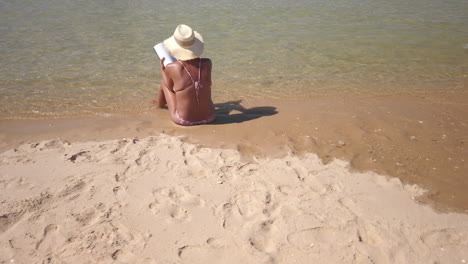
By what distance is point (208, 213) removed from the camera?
2883mm

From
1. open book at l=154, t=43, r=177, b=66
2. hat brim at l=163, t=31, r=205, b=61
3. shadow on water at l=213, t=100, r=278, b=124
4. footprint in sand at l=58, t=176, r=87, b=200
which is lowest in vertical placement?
shadow on water at l=213, t=100, r=278, b=124

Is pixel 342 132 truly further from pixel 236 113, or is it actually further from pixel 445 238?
pixel 445 238

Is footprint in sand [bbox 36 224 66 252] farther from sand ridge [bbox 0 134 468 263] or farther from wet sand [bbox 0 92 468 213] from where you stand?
wet sand [bbox 0 92 468 213]

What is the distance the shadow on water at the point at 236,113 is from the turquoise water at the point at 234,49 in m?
0.39

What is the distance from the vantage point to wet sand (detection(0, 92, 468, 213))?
11.4ft

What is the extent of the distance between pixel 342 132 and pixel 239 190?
5.30 feet

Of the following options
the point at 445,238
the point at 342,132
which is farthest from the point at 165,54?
the point at 445,238

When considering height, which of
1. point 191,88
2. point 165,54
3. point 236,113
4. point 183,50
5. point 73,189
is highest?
point 183,50

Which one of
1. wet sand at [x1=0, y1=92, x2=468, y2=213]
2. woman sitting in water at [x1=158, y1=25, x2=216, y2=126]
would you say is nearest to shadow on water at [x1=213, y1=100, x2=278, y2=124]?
wet sand at [x1=0, y1=92, x2=468, y2=213]

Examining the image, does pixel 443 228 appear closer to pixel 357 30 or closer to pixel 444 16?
pixel 357 30

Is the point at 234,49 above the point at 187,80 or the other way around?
the other way around

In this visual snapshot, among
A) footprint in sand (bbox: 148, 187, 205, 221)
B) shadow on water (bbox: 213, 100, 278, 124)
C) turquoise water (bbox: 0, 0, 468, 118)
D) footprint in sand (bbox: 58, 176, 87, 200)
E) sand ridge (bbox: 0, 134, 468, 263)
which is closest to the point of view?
sand ridge (bbox: 0, 134, 468, 263)

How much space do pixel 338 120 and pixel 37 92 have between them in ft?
14.0

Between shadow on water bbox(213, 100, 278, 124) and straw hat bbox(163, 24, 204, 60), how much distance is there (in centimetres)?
→ 87
